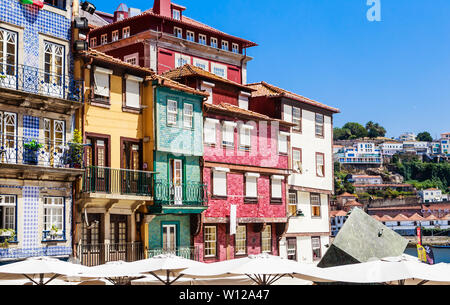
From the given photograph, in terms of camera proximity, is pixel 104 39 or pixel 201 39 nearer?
pixel 104 39

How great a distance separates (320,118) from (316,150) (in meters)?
2.30

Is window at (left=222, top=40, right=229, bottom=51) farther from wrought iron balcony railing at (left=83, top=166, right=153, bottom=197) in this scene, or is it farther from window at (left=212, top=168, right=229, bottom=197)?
wrought iron balcony railing at (left=83, top=166, right=153, bottom=197)

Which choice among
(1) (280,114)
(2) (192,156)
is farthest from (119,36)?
(2) (192,156)

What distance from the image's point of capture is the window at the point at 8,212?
83.5 ft

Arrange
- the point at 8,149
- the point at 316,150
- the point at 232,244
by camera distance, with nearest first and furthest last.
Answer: the point at 8,149 → the point at 232,244 → the point at 316,150

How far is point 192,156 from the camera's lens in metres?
34.0

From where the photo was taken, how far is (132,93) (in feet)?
104

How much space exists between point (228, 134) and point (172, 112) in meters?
4.54

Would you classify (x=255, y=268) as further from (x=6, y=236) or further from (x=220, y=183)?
(x=220, y=183)

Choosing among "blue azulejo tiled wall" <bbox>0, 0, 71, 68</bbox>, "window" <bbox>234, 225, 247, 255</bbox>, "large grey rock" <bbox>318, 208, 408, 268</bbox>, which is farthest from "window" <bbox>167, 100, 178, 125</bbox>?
"large grey rock" <bbox>318, 208, 408, 268</bbox>

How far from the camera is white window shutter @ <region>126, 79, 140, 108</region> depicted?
103 feet

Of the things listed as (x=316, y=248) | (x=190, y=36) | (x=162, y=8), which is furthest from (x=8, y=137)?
(x=190, y=36)

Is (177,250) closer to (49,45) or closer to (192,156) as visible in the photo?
(192,156)

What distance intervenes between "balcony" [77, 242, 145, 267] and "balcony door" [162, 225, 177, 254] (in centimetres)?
183
